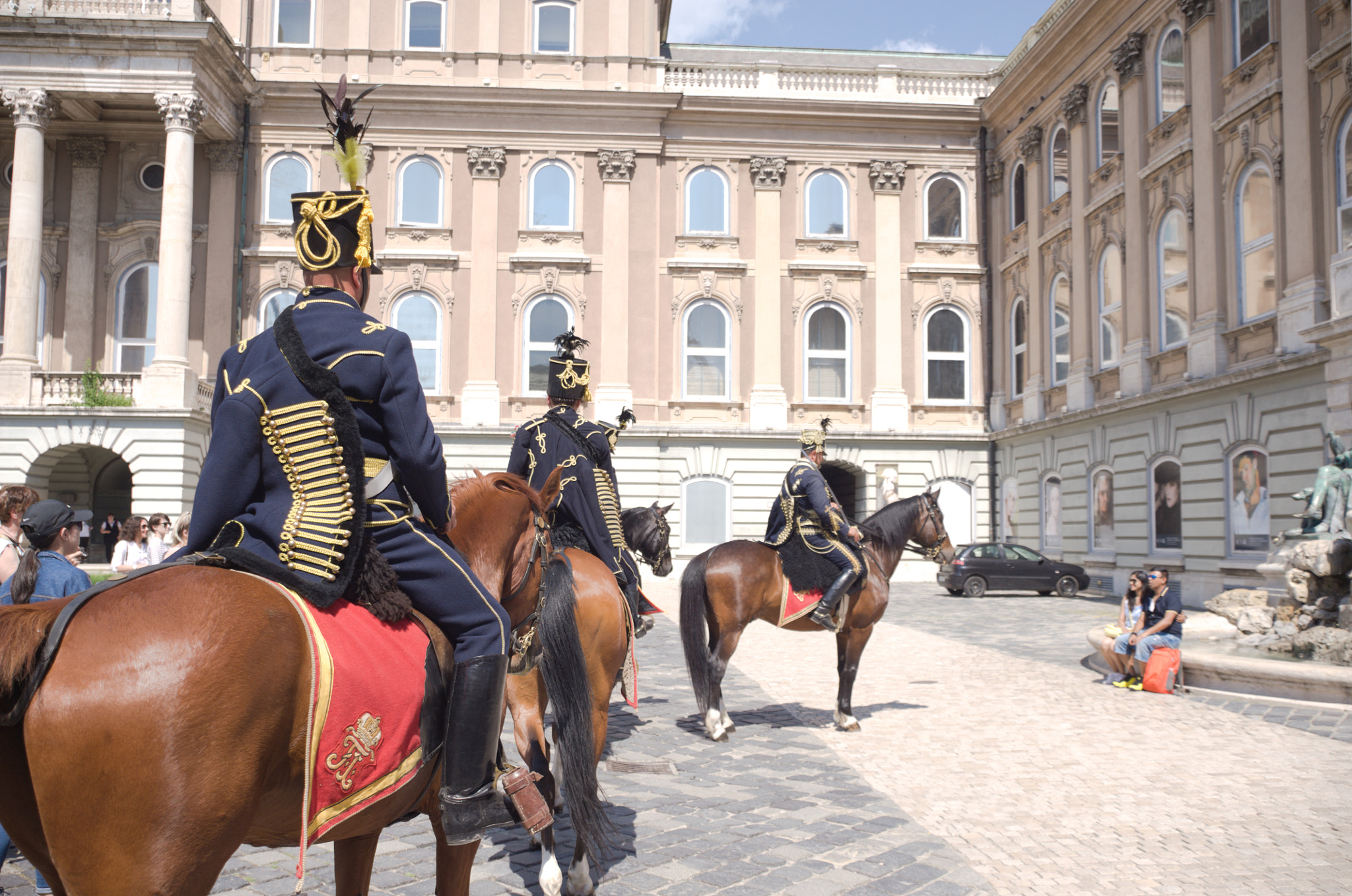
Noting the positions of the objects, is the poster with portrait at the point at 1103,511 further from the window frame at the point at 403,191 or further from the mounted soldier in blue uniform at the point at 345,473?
the mounted soldier in blue uniform at the point at 345,473

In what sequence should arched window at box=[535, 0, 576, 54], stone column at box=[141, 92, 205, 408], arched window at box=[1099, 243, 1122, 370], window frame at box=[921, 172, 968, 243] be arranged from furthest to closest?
window frame at box=[921, 172, 968, 243] → arched window at box=[535, 0, 576, 54] → stone column at box=[141, 92, 205, 408] → arched window at box=[1099, 243, 1122, 370]

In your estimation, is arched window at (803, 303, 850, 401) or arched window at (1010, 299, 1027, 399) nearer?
arched window at (1010, 299, 1027, 399)

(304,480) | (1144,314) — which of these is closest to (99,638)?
(304,480)

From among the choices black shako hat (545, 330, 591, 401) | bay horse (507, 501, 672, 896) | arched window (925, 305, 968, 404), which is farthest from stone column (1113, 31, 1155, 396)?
bay horse (507, 501, 672, 896)

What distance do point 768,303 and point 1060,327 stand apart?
8.13m

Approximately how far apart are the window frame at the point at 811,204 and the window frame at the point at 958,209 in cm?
242

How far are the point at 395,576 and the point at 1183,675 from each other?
9888 mm

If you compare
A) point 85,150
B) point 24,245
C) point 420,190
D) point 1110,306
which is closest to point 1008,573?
point 1110,306

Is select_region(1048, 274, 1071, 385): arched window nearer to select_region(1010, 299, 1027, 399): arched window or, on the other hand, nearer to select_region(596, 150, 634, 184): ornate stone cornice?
select_region(1010, 299, 1027, 399): arched window

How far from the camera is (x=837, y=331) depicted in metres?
30.4

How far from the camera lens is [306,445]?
9.37 ft

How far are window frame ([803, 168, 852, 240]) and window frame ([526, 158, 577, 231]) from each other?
691 centimetres

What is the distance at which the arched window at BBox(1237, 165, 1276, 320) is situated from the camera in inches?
734

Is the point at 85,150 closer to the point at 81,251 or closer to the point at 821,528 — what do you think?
the point at 81,251
